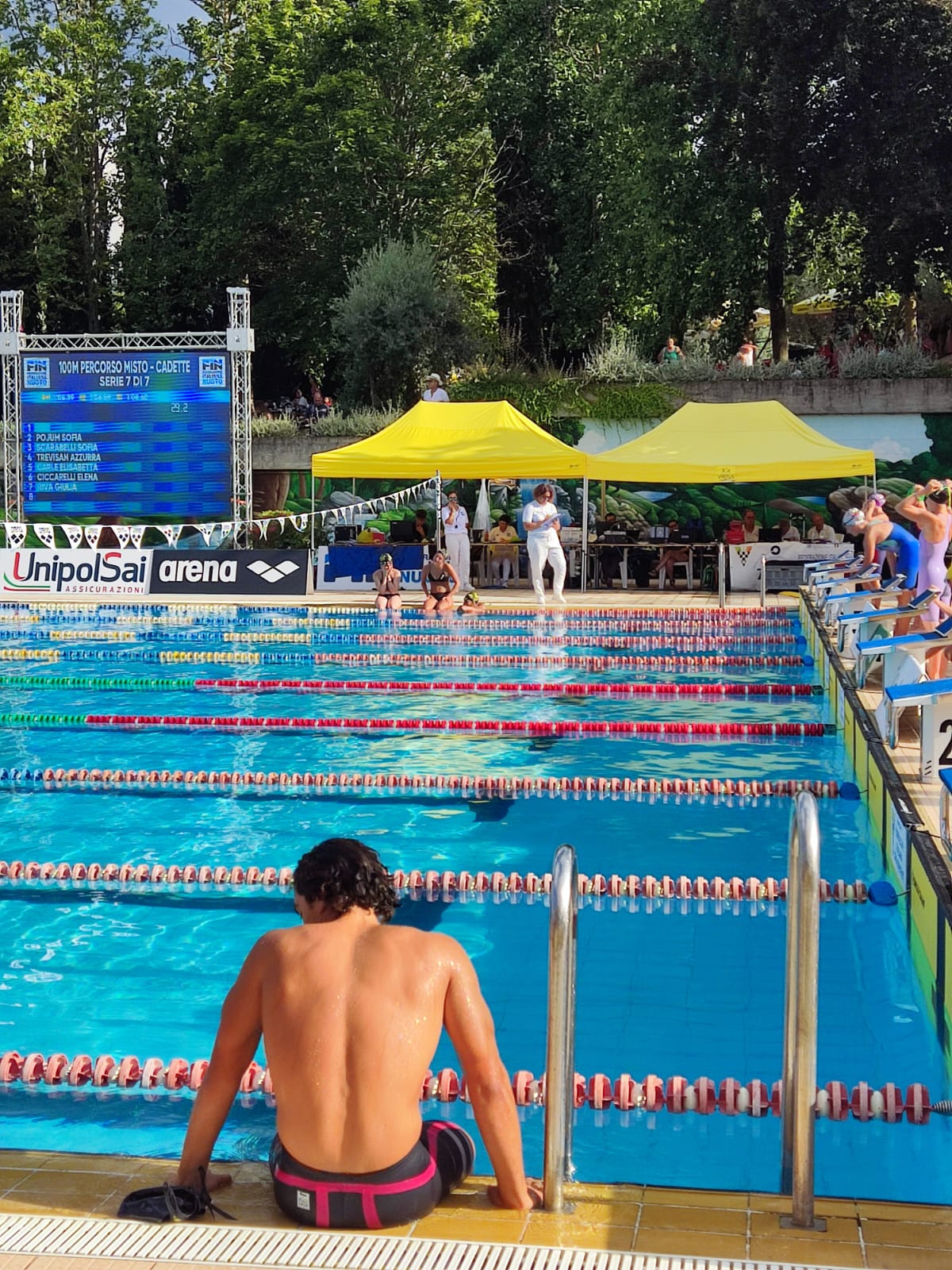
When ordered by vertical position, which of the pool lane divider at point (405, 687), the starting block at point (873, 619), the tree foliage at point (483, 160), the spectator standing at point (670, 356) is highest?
the tree foliage at point (483, 160)

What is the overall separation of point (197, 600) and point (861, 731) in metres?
12.1

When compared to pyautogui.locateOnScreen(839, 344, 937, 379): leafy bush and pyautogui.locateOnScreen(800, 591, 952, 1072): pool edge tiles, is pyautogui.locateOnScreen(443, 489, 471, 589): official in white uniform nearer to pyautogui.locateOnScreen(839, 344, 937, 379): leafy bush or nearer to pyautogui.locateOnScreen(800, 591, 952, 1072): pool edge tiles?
pyautogui.locateOnScreen(839, 344, 937, 379): leafy bush

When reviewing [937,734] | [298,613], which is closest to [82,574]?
[298,613]

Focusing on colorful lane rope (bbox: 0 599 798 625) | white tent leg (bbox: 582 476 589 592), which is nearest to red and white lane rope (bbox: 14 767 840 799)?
colorful lane rope (bbox: 0 599 798 625)

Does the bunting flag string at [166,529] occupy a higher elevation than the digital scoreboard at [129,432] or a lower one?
lower

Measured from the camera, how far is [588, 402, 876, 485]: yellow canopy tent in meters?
17.8

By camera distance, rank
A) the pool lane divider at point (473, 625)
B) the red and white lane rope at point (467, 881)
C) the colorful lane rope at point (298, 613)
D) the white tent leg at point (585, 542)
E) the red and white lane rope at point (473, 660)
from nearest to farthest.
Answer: the red and white lane rope at point (467, 881), the red and white lane rope at point (473, 660), the pool lane divider at point (473, 625), the colorful lane rope at point (298, 613), the white tent leg at point (585, 542)

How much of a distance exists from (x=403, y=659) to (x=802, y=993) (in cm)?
1107

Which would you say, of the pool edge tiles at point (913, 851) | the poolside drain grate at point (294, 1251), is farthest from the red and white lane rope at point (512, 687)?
the poolside drain grate at point (294, 1251)

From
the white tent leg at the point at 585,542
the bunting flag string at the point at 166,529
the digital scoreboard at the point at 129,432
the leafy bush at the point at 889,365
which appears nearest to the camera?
the white tent leg at the point at 585,542

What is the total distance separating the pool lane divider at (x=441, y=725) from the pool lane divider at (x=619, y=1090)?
19.1ft

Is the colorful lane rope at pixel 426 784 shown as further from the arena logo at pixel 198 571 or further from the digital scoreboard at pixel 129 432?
the digital scoreboard at pixel 129 432

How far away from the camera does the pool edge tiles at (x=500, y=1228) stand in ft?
8.95

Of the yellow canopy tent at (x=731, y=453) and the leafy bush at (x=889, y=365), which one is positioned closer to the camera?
the yellow canopy tent at (x=731, y=453)
